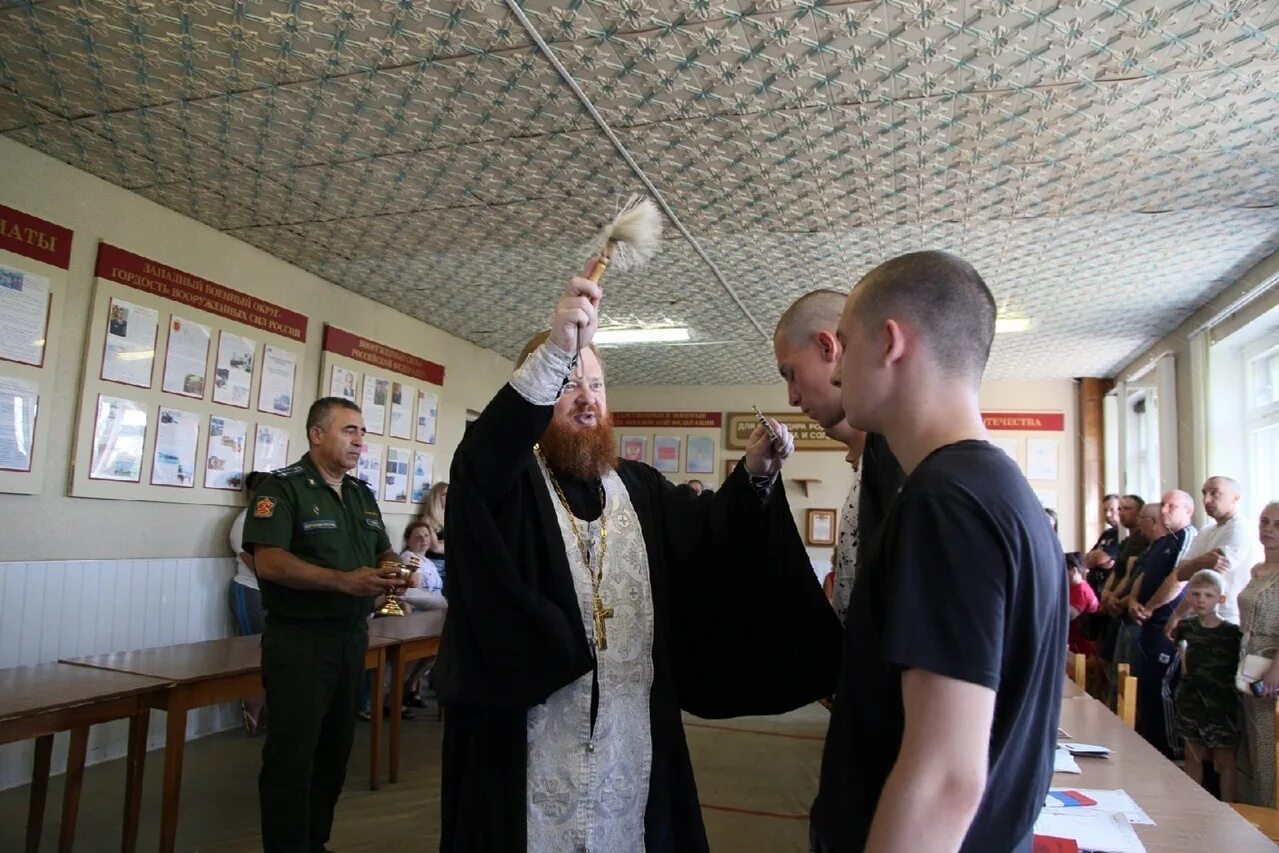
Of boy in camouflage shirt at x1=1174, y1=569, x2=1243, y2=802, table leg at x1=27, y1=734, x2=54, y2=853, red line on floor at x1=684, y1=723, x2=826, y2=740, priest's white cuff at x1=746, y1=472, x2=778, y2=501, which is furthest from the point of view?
red line on floor at x1=684, y1=723, x2=826, y2=740

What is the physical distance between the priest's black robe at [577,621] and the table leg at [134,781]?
1.95 meters

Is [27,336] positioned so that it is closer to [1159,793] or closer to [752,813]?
[752,813]

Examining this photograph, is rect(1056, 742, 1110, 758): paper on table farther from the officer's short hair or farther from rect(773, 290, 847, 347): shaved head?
the officer's short hair

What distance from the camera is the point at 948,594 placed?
0.83 metres

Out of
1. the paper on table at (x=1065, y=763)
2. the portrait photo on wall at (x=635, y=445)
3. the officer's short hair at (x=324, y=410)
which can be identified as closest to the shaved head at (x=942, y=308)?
the paper on table at (x=1065, y=763)

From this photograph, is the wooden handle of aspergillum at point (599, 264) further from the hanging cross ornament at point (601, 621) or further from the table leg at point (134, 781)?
the table leg at point (134, 781)

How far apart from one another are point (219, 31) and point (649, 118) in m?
1.54

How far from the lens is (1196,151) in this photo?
3.52 metres

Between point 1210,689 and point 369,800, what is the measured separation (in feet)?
13.1

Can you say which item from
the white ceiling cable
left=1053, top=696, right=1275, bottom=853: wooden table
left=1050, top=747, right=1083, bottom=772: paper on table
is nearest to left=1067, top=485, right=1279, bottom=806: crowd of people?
left=1053, top=696, right=1275, bottom=853: wooden table

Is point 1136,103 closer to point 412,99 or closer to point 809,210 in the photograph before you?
point 809,210

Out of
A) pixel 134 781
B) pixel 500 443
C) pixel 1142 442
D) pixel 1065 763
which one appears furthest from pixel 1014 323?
pixel 134 781

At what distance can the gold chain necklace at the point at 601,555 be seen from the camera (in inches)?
61.6

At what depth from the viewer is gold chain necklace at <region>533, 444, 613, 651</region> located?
156cm
